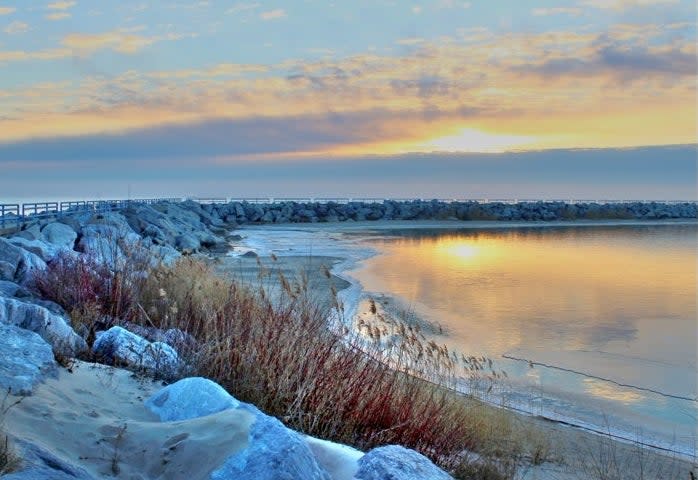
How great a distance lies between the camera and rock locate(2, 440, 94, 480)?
9.98ft

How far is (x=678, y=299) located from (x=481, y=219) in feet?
155

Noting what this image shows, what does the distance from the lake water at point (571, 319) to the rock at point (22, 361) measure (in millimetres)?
5912

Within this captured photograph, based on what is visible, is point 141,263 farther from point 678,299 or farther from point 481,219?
point 481,219

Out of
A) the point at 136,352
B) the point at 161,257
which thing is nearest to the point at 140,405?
the point at 136,352

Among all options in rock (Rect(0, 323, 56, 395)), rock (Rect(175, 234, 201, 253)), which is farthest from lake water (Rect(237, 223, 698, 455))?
rock (Rect(0, 323, 56, 395))

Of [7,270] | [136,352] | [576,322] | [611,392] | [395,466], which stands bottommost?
[611,392]

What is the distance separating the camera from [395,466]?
3.76m

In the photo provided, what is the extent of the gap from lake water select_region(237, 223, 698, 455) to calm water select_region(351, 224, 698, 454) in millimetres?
27

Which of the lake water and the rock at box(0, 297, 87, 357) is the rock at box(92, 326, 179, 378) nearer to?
the rock at box(0, 297, 87, 357)

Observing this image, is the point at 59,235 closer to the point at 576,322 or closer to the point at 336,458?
the point at 576,322

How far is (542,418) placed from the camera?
28.1ft

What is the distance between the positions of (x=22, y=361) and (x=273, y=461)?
2.23 metres

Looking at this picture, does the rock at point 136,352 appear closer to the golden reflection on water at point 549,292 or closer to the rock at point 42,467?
the rock at point 42,467

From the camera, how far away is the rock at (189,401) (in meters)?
4.50
